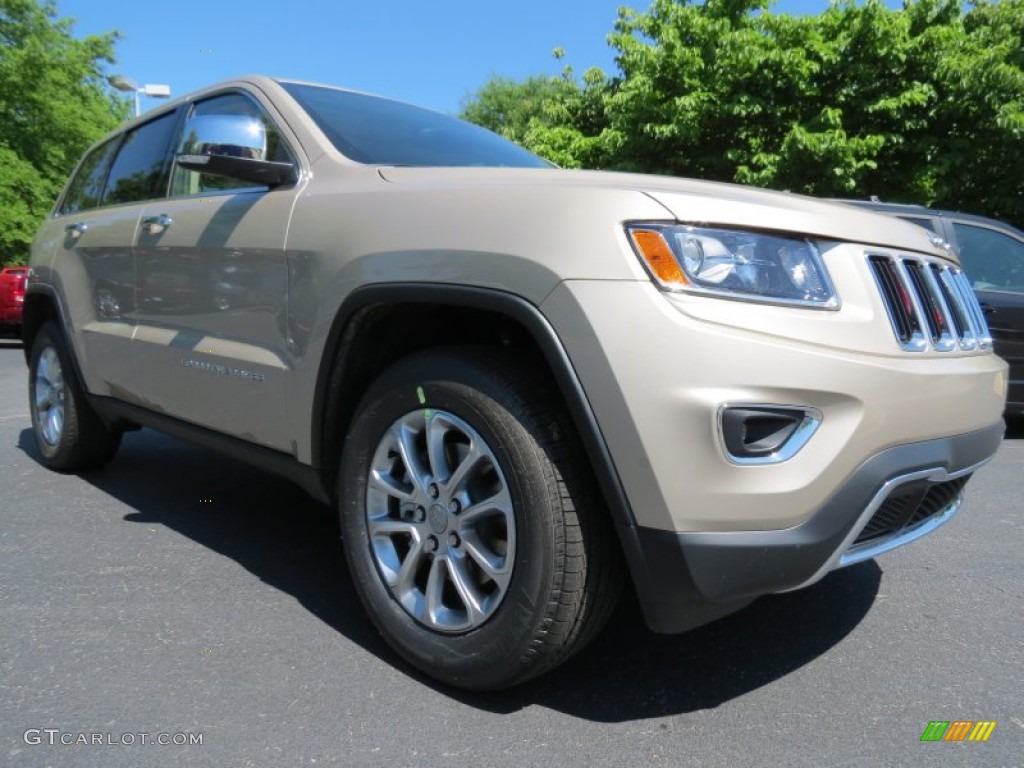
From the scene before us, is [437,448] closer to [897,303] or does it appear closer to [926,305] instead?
[897,303]

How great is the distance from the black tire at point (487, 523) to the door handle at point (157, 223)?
1434 mm

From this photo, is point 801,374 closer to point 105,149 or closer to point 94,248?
point 94,248

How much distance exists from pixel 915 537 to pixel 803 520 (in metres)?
0.55

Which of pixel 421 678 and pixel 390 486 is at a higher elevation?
pixel 390 486

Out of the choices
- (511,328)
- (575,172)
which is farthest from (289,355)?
(575,172)

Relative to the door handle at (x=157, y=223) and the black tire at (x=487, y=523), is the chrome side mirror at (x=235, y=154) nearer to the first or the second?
the door handle at (x=157, y=223)

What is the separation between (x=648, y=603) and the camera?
185 centimetres

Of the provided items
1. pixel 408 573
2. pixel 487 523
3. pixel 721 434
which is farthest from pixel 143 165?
pixel 721 434

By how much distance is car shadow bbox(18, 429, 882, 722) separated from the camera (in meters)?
2.16

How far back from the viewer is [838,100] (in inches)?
505

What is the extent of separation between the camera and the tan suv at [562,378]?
1.75 metres

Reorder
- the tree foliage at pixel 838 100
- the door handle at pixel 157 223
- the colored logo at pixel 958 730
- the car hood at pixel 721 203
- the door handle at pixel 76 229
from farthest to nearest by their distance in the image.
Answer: the tree foliage at pixel 838 100 < the door handle at pixel 76 229 < the door handle at pixel 157 223 < the colored logo at pixel 958 730 < the car hood at pixel 721 203

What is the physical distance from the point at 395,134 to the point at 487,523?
5.26 feet

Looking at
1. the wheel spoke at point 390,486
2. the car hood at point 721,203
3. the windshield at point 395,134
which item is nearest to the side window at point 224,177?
the windshield at point 395,134
